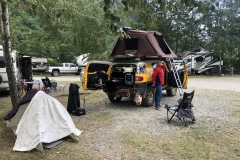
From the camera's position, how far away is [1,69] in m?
14.3

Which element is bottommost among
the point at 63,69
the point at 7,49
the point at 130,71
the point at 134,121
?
the point at 134,121

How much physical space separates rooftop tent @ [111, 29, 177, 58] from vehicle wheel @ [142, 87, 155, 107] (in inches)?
52.0

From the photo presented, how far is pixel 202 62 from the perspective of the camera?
30641mm

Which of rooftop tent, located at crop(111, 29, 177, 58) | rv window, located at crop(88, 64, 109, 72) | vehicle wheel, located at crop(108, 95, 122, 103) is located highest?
rooftop tent, located at crop(111, 29, 177, 58)

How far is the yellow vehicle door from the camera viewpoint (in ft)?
34.3

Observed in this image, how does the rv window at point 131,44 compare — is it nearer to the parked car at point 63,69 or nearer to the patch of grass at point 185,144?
the patch of grass at point 185,144

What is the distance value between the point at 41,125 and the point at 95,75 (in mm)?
4580

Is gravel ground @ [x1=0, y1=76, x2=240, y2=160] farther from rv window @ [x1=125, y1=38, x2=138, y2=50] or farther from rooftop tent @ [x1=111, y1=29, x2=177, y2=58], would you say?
rv window @ [x1=125, y1=38, x2=138, y2=50]

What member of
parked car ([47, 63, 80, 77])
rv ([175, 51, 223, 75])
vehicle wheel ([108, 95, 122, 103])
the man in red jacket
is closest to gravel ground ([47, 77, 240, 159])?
vehicle wheel ([108, 95, 122, 103])

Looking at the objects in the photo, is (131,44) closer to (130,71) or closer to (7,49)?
(130,71)

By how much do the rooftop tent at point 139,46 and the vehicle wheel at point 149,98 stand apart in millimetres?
1320

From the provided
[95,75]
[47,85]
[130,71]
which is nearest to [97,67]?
[95,75]

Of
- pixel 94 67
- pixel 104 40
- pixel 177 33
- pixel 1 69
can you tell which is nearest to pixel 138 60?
pixel 94 67

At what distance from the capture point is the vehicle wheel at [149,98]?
1070cm
